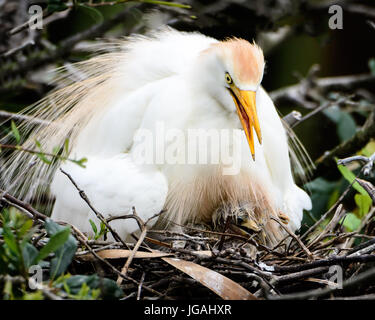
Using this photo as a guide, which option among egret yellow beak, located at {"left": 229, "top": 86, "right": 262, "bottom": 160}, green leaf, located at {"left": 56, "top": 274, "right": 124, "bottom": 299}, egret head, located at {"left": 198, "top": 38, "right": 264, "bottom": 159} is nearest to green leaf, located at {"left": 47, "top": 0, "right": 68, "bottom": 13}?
egret head, located at {"left": 198, "top": 38, "right": 264, "bottom": 159}

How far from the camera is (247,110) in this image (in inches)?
64.6

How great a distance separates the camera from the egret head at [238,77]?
5.43 ft

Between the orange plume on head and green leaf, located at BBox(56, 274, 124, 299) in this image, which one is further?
the orange plume on head

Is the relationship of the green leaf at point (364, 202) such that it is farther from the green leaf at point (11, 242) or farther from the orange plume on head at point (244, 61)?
the green leaf at point (11, 242)

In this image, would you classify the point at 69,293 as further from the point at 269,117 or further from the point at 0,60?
the point at 0,60

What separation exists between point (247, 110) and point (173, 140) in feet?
0.93

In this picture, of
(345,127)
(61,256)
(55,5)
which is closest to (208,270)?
(61,256)

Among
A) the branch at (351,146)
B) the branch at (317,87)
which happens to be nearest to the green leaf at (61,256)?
the branch at (351,146)

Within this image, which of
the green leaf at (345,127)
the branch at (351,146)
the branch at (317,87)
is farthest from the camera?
the branch at (317,87)

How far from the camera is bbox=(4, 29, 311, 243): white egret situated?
5.51 feet

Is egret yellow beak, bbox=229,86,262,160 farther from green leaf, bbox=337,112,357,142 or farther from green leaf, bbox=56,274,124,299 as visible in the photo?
green leaf, bbox=337,112,357,142
